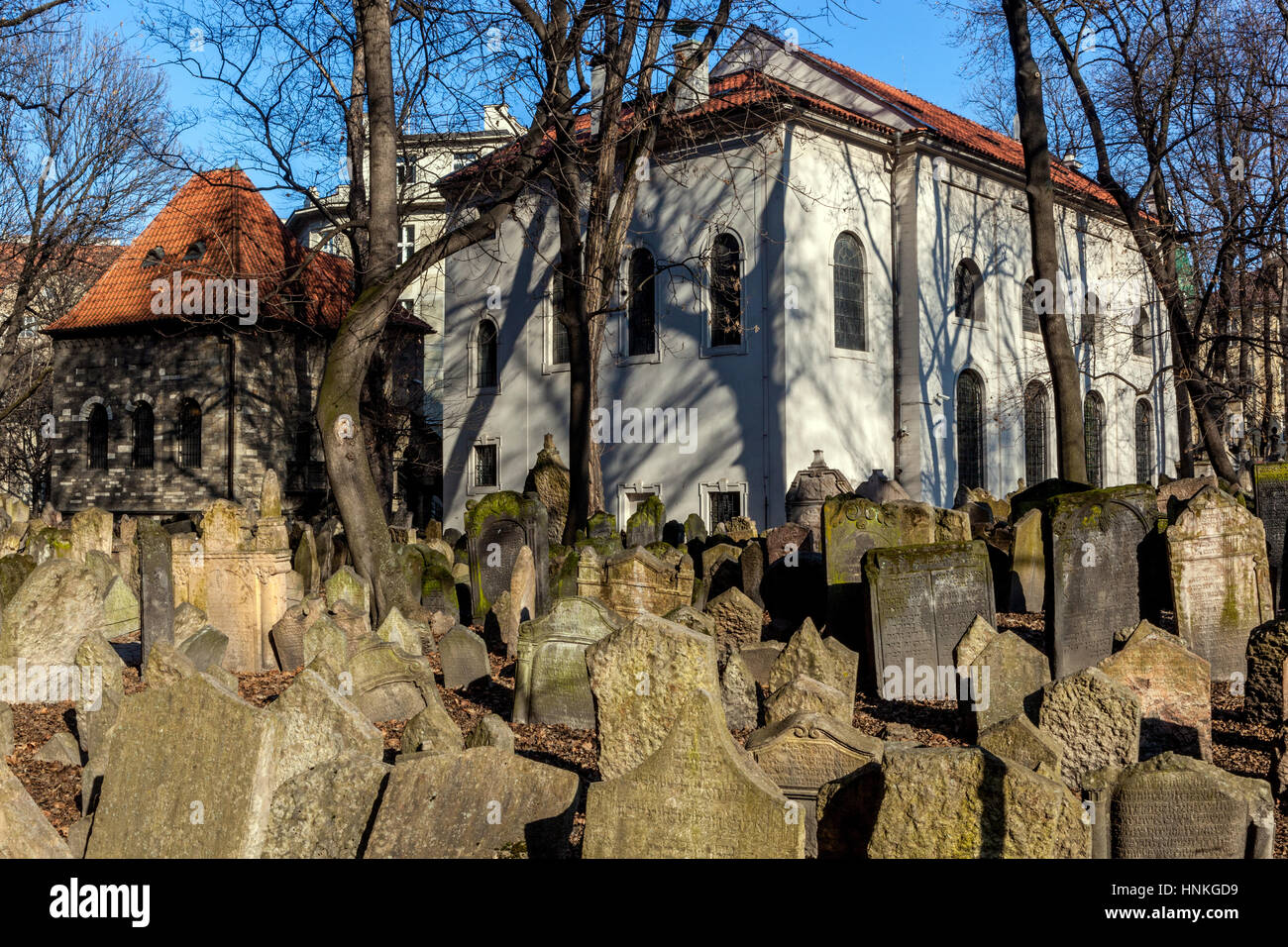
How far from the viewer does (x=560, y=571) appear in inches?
444

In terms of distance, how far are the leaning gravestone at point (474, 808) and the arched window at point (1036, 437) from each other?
82.4 feet

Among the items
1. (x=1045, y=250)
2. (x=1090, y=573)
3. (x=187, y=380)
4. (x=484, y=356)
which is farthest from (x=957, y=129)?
(x=1090, y=573)

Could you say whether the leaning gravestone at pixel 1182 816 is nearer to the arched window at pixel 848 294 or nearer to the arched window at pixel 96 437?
the arched window at pixel 848 294

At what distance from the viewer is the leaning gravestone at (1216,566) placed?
799 centimetres

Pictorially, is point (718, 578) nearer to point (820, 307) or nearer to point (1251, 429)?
point (820, 307)

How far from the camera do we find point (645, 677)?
210 inches

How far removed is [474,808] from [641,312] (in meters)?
22.1

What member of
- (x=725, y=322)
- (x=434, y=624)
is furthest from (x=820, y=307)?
(x=434, y=624)

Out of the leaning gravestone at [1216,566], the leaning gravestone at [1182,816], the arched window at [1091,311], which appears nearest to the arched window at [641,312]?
the arched window at [1091,311]

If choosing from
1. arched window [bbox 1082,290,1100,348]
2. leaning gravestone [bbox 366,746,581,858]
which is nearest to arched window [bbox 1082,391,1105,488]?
arched window [bbox 1082,290,1100,348]

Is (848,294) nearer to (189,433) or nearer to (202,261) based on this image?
(202,261)
